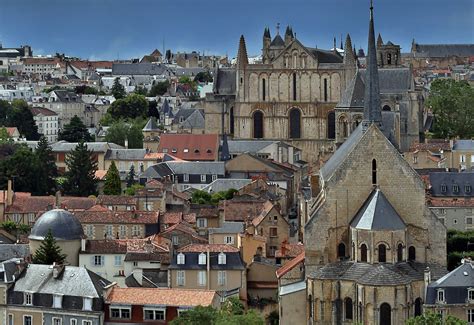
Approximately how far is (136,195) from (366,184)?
2954 cm

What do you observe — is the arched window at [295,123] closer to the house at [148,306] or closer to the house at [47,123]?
the house at [47,123]

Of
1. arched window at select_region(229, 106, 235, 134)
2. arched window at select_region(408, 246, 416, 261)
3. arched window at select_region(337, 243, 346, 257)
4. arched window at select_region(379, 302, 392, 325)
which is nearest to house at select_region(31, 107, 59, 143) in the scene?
arched window at select_region(229, 106, 235, 134)

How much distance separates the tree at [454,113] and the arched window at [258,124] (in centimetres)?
2163

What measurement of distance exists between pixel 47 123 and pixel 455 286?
11201 centimetres

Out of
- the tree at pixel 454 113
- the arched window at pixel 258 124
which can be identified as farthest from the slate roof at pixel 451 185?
the tree at pixel 454 113

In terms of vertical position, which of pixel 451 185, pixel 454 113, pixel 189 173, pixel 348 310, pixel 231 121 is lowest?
pixel 348 310

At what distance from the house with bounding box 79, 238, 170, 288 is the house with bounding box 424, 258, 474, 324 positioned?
44.7ft

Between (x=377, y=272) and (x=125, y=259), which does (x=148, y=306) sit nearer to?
(x=125, y=259)

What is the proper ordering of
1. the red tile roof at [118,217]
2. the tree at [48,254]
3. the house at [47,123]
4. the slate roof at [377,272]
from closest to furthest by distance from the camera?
the slate roof at [377,272] < the tree at [48,254] < the red tile roof at [118,217] < the house at [47,123]

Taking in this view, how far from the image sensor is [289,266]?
58.4 metres

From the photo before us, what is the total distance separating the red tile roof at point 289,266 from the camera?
57719 millimetres

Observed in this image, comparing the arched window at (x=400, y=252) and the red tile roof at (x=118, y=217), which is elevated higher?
the red tile roof at (x=118, y=217)

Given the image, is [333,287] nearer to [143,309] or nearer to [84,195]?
[143,309]

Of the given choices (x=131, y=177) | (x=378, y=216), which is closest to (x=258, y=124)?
(x=131, y=177)
